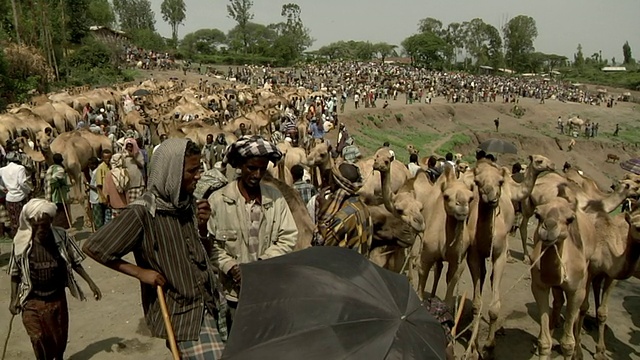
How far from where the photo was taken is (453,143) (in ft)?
106

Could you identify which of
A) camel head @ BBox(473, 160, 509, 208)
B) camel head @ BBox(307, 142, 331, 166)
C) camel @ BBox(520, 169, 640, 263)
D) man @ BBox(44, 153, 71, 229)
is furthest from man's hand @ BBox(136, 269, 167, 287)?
man @ BBox(44, 153, 71, 229)

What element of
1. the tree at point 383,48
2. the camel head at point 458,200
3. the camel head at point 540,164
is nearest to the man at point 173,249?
the camel head at point 458,200

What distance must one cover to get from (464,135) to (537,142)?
6588 millimetres

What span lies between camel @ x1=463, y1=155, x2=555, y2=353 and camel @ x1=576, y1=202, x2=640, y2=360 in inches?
38.1

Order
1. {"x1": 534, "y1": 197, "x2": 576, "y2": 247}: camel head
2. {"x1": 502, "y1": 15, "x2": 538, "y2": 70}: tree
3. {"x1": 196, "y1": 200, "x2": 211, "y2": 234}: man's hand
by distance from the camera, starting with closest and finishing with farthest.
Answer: {"x1": 196, "y1": 200, "x2": 211, "y2": 234}: man's hand < {"x1": 534, "y1": 197, "x2": 576, "y2": 247}: camel head < {"x1": 502, "y1": 15, "x2": 538, "y2": 70}: tree

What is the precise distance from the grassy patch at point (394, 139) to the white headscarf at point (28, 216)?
18496 mm

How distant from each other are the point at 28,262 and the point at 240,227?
2.28m

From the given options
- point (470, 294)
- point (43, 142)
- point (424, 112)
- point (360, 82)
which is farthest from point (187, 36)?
point (470, 294)

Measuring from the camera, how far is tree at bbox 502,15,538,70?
9181cm

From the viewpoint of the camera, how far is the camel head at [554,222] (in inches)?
188

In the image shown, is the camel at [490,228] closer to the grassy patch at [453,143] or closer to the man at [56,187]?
the man at [56,187]

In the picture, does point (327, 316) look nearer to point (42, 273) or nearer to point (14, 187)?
point (42, 273)

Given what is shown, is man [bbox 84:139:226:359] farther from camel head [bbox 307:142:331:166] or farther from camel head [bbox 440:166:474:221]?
camel head [bbox 307:142:331:166]

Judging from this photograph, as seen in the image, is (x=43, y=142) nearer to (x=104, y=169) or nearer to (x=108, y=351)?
(x=104, y=169)
